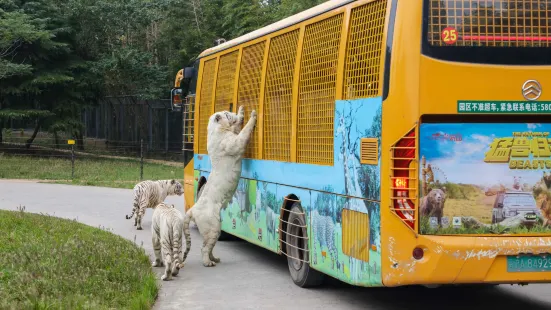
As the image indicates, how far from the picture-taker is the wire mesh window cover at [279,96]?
11.4 meters

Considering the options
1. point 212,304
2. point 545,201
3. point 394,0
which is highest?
point 394,0

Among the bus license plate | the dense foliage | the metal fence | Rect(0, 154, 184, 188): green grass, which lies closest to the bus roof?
the bus license plate

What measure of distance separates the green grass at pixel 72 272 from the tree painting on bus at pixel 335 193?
1.72 m

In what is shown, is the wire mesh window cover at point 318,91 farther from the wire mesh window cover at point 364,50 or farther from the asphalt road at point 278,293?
the asphalt road at point 278,293

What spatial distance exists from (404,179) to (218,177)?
5056mm

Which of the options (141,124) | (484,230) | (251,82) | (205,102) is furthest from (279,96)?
(141,124)

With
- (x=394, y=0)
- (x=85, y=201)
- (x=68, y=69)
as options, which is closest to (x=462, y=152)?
(x=394, y=0)

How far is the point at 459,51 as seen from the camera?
27.6 feet

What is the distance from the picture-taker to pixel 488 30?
8.49 meters

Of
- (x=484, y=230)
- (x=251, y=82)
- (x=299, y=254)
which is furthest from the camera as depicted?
(x=251, y=82)

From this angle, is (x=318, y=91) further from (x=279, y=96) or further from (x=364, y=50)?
(x=279, y=96)

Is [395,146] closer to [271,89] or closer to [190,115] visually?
[271,89]

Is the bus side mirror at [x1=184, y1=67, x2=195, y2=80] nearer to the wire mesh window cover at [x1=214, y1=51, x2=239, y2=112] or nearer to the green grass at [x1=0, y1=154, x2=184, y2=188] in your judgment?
the wire mesh window cover at [x1=214, y1=51, x2=239, y2=112]

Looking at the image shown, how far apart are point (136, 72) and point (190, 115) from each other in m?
22.3
